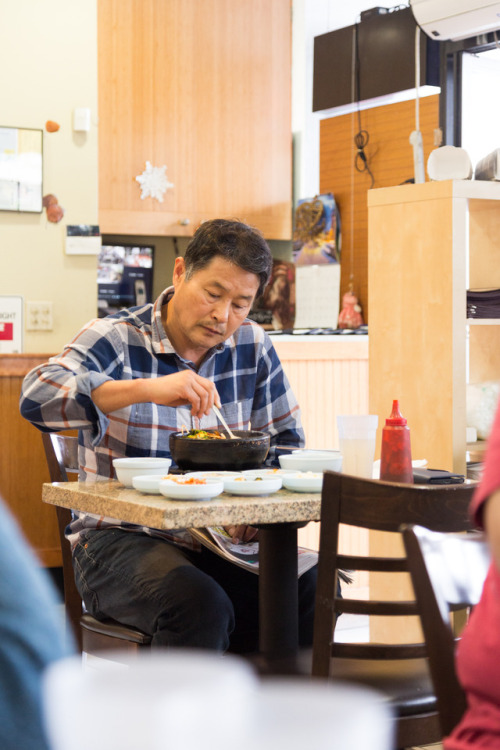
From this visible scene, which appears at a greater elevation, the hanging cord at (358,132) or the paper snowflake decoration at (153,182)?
the hanging cord at (358,132)

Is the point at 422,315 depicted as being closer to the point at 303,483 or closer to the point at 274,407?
the point at 274,407

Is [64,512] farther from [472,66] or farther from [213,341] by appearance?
[472,66]

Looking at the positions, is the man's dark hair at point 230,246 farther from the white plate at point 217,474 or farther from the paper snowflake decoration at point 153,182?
the paper snowflake decoration at point 153,182

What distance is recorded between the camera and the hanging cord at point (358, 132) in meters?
5.07

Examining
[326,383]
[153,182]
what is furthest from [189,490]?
[153,182]

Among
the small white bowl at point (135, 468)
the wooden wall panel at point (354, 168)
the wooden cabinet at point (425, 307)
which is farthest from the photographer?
the wooden wall panel at point (354, 168)

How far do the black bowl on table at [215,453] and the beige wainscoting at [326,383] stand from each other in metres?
2.02

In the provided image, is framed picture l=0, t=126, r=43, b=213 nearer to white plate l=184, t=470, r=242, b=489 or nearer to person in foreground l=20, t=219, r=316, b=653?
person in foreground l=20, t=219, r=316, b=653

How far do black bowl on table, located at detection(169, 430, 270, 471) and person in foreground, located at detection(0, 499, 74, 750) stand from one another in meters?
1.46

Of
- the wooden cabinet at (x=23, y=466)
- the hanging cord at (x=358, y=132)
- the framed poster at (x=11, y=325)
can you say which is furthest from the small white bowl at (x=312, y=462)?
the hanging cord at (x=358, y=132)

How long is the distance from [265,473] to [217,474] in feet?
0.32

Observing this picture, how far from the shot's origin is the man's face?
230cm

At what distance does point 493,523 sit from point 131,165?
4.53m

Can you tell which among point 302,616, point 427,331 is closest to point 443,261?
point 427,331
